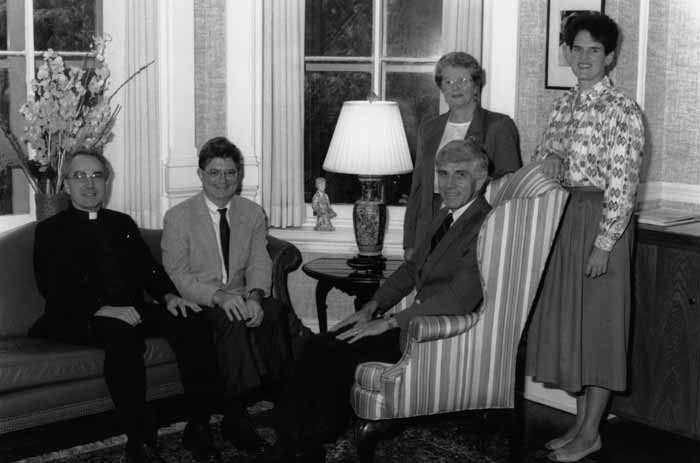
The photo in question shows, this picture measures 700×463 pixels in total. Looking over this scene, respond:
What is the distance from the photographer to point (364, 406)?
3.28 meters

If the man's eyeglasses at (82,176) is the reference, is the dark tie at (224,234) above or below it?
below

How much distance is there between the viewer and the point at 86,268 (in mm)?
3898

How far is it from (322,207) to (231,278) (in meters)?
1.04

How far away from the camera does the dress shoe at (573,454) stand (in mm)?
3848

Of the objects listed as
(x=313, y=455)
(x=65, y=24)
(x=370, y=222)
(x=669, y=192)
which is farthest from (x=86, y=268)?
(x=669, y=192)

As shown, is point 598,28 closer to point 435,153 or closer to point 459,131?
point 459,131

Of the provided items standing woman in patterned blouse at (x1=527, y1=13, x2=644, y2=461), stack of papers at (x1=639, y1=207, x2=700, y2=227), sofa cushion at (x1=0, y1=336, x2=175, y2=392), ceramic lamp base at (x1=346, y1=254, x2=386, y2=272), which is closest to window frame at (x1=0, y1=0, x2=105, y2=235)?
sofa cushion at (x1=0, y1=336, x2=175, y2=392)

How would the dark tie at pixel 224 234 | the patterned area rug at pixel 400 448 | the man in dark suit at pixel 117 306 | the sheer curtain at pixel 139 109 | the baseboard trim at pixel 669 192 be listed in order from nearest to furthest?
1. the man in dark suit at pixel 117 306
2. the patterned area rug at pixel 400 448
3. the dark tie at pixel 224 234
4. the baseboard trim at pixel 669 192
5. the sheer curtain at pixel 139 109

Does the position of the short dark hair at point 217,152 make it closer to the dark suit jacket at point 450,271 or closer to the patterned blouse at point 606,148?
the dark suit jacket at point 450,271

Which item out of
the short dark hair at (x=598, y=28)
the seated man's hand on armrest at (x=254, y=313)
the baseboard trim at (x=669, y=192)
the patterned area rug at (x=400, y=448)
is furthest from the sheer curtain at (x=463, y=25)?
the patterned area rug at (x=400, y=448)

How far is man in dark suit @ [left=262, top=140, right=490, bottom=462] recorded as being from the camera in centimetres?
342

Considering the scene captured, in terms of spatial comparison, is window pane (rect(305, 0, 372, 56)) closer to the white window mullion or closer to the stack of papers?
the white window mullion

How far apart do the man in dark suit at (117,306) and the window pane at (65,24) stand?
36.8 inches

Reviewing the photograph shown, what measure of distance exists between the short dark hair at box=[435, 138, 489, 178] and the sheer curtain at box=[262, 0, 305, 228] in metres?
1.66
